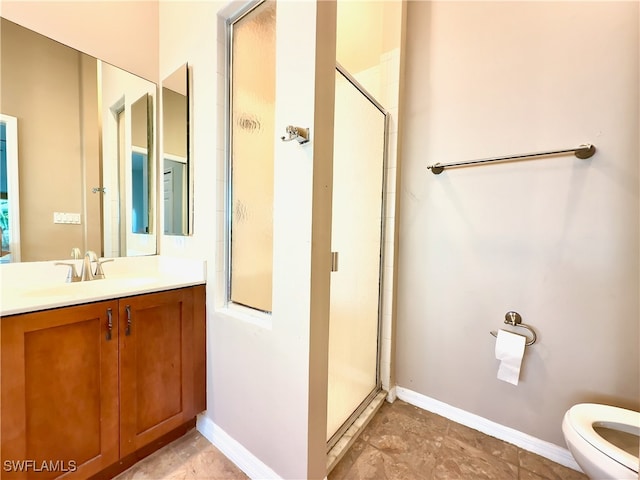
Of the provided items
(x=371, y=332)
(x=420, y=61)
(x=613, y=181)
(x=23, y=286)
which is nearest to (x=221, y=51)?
(x=420, y=61)

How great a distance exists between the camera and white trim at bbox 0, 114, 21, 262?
1.23 metres

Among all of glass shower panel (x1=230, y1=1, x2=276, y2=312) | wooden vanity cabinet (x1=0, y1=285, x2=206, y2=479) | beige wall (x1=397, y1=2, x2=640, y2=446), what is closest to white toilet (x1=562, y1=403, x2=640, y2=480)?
beige wall (x1=397, y1=2, x2=640, y2=446)

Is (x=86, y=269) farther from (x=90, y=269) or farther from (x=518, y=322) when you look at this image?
(x=518, y=322)

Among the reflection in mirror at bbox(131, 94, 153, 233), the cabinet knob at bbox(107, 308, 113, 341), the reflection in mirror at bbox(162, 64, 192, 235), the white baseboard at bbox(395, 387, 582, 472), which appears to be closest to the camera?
the cabinet knob at bbox(107, 308, 113, 341)

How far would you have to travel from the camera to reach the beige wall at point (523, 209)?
121cm

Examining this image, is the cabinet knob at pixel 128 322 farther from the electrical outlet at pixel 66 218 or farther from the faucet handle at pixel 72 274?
the electrical outlet at pixel 66 218

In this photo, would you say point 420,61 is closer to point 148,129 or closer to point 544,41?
point 544,41

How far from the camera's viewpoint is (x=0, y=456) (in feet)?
2.89

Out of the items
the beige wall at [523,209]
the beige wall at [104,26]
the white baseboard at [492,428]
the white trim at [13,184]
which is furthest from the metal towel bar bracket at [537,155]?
the white trim at [13,184]

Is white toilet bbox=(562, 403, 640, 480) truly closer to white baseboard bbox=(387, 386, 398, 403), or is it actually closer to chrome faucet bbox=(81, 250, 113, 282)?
white baseboard bbox=(387, 386, 398, 403)

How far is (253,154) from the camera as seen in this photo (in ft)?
4.49

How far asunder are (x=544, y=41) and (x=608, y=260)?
44.7 inches

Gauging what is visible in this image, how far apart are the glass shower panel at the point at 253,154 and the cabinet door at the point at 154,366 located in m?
0.31

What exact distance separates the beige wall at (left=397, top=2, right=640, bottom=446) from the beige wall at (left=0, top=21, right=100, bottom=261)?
1933 millimetres
